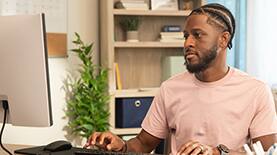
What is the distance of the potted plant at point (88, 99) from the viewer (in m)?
3.29

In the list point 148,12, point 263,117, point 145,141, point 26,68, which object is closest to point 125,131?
point 148,12

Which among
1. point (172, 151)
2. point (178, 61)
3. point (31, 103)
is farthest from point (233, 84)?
point (178, 61)

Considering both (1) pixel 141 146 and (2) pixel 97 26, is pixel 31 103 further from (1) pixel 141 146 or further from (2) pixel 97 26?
(2) pixel 97 26

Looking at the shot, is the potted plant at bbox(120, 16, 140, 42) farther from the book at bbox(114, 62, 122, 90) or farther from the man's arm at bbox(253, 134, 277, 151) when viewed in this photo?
the man's arm at bbox(253, 134, 277, 151)

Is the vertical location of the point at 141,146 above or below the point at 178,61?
below

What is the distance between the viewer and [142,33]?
3699mm

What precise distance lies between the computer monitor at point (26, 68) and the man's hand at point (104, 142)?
21cm

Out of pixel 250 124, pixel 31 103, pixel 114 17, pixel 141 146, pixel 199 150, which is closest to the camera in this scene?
pixel 199 150

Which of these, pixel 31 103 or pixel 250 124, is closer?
pixel 31 103

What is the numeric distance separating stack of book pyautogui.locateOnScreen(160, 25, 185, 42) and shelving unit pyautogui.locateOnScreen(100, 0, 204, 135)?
0.16ft

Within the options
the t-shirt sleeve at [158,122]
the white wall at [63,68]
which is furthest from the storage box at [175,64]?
the t-shirt sleeve at [158,122]

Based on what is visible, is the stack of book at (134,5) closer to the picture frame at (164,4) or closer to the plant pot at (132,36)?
the picture frame at (164,4)

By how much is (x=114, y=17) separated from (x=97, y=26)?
0.16 metres

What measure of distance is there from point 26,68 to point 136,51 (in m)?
2.26
